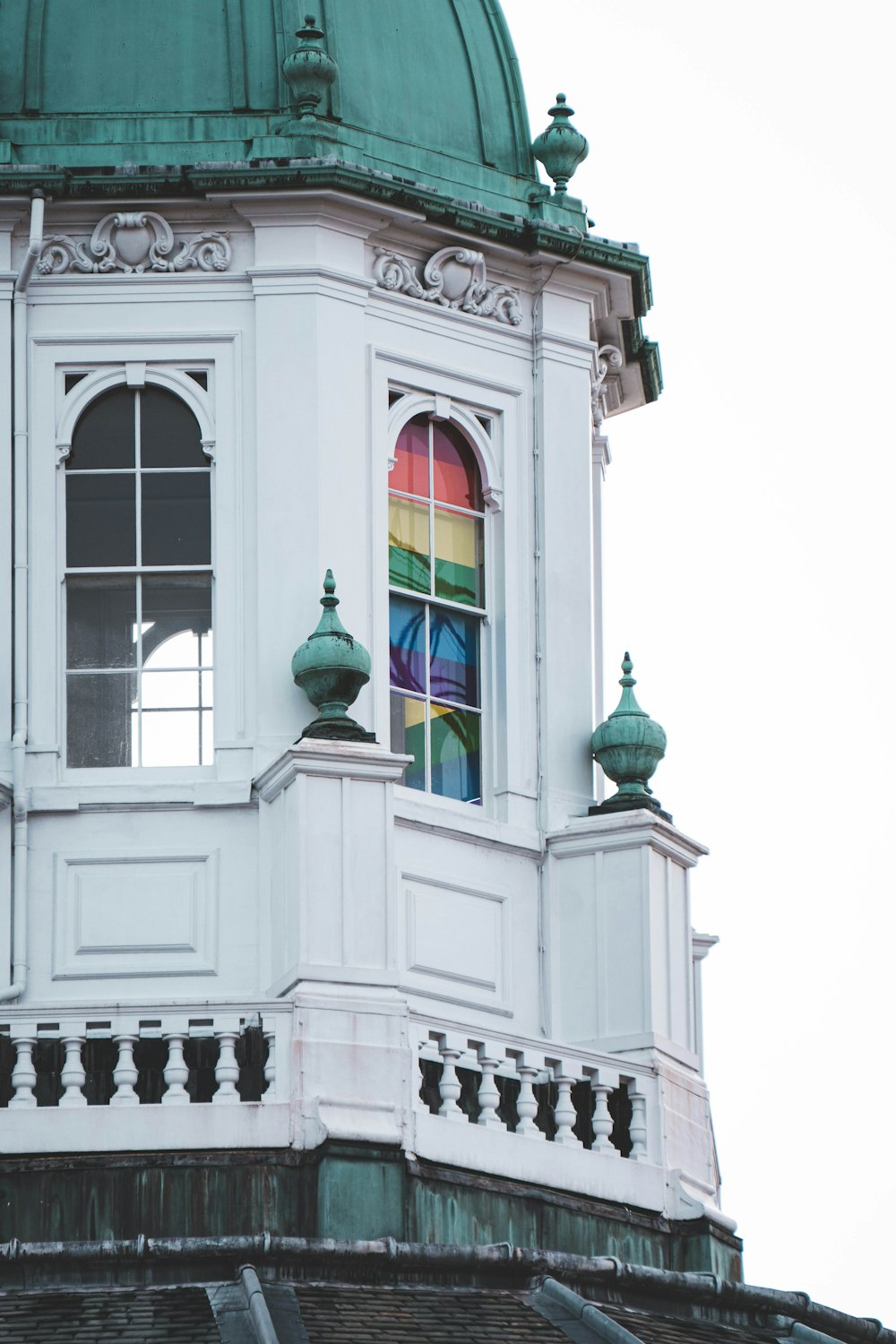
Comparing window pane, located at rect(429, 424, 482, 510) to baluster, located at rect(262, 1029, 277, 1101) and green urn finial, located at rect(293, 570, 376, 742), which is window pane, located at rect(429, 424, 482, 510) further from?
baluster, located at rect(262, 1029, 277, 1101)

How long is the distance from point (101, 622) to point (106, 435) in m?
1.36

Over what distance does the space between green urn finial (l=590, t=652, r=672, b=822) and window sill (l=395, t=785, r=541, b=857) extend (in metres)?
0.59

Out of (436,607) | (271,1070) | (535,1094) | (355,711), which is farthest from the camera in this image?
(436,607)

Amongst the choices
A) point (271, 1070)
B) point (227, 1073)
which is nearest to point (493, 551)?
point (271, 1070)

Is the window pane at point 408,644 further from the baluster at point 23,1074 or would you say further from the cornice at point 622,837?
the baluster at point 23,1074

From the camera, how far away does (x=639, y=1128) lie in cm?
2691

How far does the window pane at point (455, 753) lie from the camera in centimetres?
2842

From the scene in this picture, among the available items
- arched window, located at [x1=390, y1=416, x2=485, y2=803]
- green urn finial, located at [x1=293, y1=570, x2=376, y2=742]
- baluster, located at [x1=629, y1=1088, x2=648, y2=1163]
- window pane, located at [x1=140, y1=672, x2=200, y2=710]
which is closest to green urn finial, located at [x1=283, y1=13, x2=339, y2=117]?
arched window, located at [x1=390, y1=416, x2=485, y2=803]

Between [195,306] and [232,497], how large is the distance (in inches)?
58.6

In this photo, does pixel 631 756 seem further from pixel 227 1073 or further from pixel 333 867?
pixel 227 1073

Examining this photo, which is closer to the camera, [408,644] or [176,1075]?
[176,1075]

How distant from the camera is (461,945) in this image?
Answer: 27.5 meters

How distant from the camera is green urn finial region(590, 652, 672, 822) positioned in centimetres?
2812

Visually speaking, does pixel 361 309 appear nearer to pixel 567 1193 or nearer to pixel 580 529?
pixel 580 529
